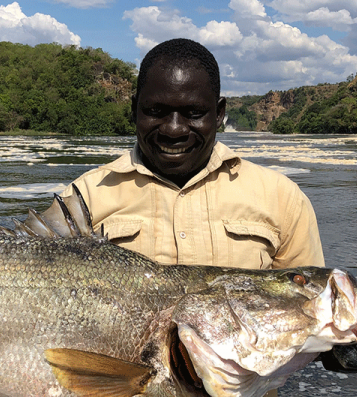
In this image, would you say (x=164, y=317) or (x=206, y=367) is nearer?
(x=206, y=367)

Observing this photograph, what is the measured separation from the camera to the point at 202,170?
273cm

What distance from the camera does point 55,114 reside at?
7294 centimetres

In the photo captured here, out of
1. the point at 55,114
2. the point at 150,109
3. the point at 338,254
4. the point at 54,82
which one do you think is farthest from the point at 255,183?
the point at 54,82

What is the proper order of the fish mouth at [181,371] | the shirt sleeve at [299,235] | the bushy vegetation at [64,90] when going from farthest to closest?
the bushy vegetation at [64,90], the shirt sleeve at [299,235], the fish mouth at [181,371]

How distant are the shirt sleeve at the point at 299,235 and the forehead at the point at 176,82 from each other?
807 mm

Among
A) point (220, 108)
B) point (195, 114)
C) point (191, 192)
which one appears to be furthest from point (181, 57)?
point (191, 192)

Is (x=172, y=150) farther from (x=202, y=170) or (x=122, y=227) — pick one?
(x=122, y=227)

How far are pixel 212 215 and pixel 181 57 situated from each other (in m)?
0.87

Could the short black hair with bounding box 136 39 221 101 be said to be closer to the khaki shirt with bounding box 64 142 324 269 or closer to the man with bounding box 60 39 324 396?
the man with bounding box 60 39 324 396

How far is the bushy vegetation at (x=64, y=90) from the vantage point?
238 ft

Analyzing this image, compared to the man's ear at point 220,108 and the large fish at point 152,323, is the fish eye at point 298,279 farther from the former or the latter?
Result: the man's ear at point 220,108

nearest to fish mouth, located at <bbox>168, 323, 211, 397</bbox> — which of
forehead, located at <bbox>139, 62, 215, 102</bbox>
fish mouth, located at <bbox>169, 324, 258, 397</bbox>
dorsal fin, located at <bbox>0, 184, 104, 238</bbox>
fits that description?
fish mouth, located at <bbox>169, 324, 258, 397</bbox>

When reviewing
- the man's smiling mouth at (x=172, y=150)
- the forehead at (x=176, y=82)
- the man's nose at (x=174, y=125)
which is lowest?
the man's smiling mouth at (x=172, y=150)

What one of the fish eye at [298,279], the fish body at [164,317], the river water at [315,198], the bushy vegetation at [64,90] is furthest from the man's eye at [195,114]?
the bushy vegetation at [64,90]
